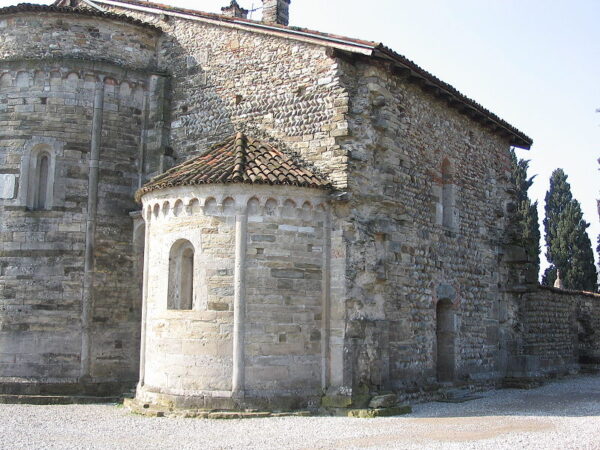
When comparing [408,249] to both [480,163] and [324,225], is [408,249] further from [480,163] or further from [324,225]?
[480,163]

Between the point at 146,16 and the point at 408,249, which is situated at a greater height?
the point at 146,16

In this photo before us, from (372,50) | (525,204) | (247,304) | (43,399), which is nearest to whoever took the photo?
(247,304)

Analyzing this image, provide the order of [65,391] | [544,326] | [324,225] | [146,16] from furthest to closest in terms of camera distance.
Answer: [544,326], [146,16], [65,391], [324,225]

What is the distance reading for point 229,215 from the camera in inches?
466

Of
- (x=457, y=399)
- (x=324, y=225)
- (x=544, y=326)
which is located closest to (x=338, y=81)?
(x=324, y=225)

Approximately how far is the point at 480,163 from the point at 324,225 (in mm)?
6761

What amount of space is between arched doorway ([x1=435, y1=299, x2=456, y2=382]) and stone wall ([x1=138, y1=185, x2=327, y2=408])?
425 cm

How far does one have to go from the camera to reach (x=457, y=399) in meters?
14.0

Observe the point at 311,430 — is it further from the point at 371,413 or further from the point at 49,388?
the point at 49,388

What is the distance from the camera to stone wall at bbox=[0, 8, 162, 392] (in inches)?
532

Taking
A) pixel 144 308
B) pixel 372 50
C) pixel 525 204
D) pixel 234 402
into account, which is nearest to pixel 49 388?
pixel 144 308

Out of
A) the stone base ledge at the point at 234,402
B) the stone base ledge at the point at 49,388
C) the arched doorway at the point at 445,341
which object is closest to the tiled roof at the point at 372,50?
the arched doorway at the point at 445,341

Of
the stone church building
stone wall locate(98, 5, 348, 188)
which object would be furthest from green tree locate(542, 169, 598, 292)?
stone wall locate(98, 5, 348, 188)

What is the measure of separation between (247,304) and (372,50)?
481 cm
